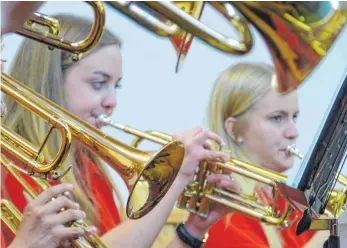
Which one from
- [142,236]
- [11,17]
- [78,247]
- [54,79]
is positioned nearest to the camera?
[11,17]

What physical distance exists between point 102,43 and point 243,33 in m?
0.49

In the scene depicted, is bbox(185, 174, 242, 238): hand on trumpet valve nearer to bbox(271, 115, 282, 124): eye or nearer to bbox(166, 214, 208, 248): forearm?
bbox(166, 214, 208, 248): forearm

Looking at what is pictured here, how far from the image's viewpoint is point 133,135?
1.73 metres

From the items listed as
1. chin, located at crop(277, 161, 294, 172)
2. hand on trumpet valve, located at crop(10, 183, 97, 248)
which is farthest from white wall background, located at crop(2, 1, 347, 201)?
hand on trumpet valve, located at crop(10, 183, 97, 248)

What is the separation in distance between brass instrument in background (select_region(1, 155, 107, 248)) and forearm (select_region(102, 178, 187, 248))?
5 centimetres

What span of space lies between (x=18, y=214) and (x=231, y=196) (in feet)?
1.83

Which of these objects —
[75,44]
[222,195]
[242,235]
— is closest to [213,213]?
[222,195]

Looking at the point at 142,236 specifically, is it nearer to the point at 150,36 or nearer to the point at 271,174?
the point at 271,174

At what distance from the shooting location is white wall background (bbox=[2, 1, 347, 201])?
178 centimetres

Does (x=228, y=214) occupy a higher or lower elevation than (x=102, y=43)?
lower

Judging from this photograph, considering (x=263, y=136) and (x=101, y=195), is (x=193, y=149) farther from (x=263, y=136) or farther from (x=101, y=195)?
(x=263, y=136)

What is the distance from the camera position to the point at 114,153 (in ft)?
4.47

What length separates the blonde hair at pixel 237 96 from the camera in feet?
6.54

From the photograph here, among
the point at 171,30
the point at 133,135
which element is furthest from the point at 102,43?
the point at 171,30
